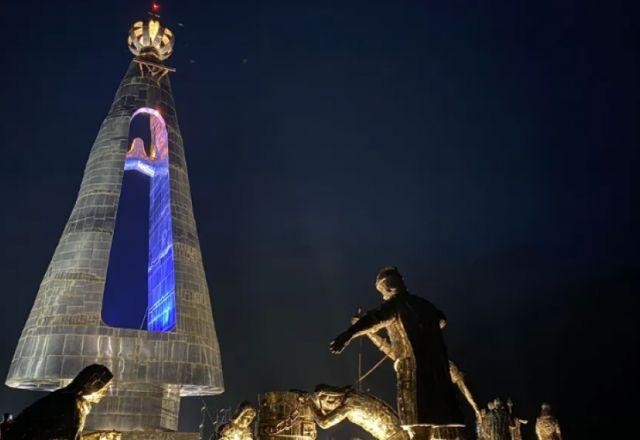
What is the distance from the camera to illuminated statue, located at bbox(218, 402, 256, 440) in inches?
290

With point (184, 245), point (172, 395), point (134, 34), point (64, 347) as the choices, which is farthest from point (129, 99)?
point (172, 395)

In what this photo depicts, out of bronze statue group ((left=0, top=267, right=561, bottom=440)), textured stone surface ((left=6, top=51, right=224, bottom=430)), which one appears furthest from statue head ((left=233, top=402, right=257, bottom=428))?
textured stone surface ((left=6, top=51, right=224, bottom=430))

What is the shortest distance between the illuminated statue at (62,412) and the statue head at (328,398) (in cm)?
226

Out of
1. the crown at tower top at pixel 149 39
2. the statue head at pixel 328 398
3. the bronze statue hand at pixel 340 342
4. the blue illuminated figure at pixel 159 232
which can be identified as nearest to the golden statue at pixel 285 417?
the statue head at pixel 328 398

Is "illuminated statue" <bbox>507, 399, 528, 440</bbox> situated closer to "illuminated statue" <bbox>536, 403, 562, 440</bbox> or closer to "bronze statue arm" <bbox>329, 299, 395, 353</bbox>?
"illuminated statue" <bbox>536, 403, 562, 440</bbox>

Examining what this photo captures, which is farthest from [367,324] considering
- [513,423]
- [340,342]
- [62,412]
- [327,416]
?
[513,423]

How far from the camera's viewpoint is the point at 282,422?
5.89 metres

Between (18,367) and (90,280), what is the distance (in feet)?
8.58

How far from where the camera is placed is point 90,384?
→ 5.08 metres

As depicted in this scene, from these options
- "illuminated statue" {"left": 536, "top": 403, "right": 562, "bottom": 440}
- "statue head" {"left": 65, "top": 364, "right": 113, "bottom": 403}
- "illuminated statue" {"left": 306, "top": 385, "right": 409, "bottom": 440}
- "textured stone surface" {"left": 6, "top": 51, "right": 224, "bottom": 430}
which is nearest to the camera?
"statue head" {"left": 65, "top": 364, "right": 113, "bottom": 403}

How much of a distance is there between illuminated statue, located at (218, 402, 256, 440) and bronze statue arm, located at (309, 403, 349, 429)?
2.19 metres

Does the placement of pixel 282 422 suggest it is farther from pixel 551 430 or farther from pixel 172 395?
pixel 172 395

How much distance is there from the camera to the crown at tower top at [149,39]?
58.9ft

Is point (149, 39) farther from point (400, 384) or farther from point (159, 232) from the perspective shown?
point (400, 384)
